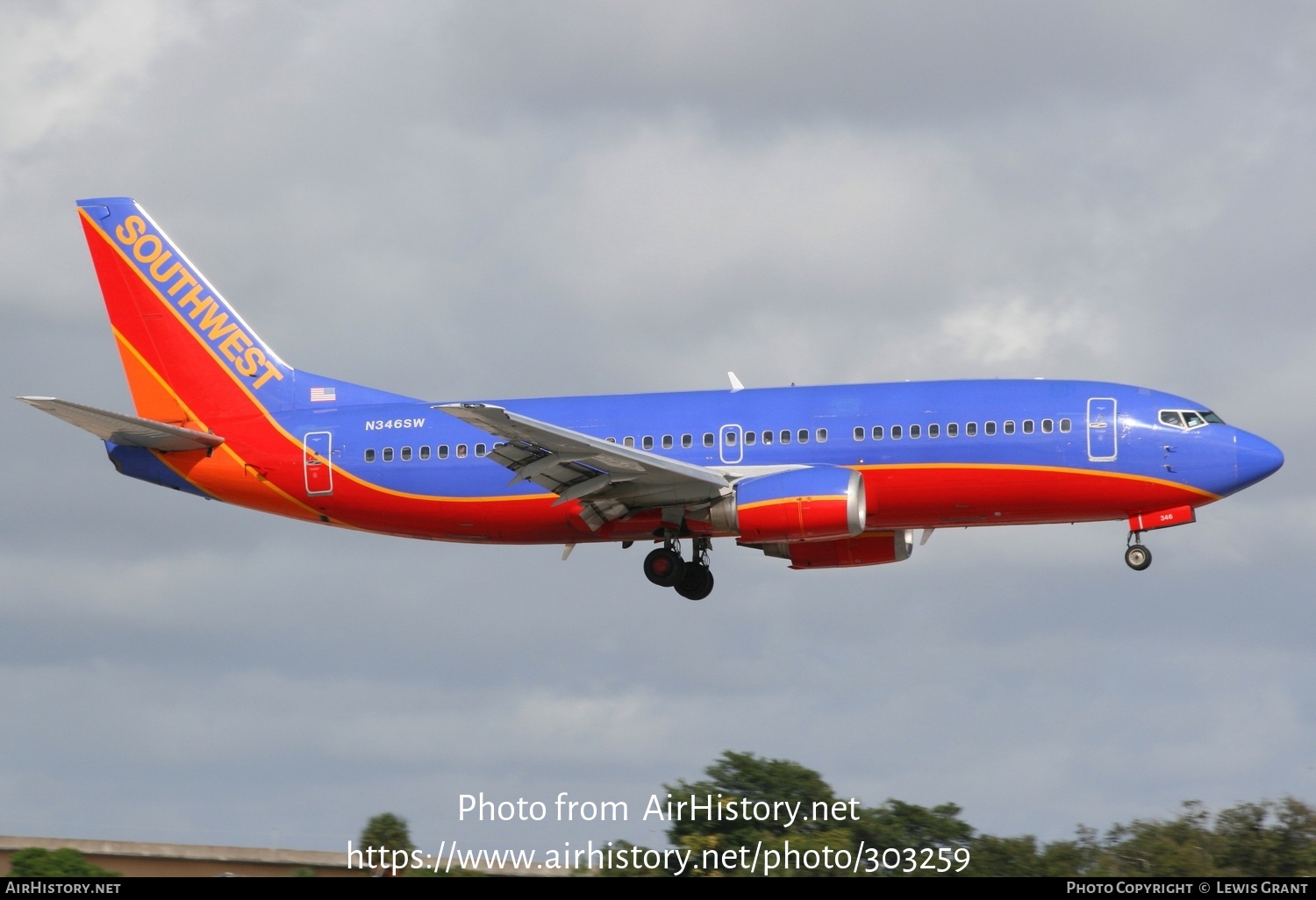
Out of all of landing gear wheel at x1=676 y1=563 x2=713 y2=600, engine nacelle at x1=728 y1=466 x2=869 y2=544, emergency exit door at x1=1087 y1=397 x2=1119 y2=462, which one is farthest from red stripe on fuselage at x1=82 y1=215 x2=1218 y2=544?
landing gear wheel at x1=676 y1=563 x2=713 y2=600

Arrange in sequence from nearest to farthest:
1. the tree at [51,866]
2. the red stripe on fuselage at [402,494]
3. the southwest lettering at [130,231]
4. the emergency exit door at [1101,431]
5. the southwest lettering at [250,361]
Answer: the tree at [51,866], the emergency exit door at [1101,431], the red stripe on fuselage at [402,494], the southwest lettering at [250,361], the southwest lettering at [130,231]

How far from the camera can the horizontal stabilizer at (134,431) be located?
49.7 metres

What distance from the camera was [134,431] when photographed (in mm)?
51281

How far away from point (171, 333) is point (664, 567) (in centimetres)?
1699

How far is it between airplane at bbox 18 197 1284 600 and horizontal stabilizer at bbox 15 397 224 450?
0.07m

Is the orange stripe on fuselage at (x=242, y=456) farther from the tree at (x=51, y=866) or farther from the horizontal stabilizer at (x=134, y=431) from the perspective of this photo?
the tree at (x=51, y=866)

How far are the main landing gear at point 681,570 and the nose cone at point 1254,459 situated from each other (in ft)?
47.6

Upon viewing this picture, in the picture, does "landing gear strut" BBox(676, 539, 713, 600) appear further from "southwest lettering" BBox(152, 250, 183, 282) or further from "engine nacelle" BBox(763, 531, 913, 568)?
"southwest lettering" BBox(152, 250, 183, 282)

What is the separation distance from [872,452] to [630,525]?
720 centimetres

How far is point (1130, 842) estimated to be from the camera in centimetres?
5238

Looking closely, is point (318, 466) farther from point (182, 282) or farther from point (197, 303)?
point (182, 282)

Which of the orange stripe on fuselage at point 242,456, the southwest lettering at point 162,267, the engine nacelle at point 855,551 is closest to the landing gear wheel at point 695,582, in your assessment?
the engine nacelle at point 855,551
